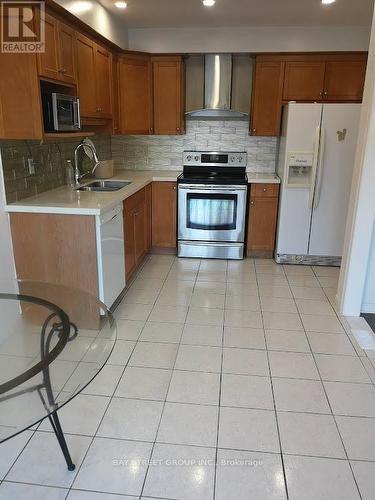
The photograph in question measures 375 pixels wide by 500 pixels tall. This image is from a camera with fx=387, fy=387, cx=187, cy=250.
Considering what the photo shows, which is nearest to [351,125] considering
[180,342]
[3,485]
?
[180,342]

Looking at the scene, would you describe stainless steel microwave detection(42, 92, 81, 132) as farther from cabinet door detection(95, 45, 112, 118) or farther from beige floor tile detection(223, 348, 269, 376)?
beige floor tile detection(223, 348, 269, 376)

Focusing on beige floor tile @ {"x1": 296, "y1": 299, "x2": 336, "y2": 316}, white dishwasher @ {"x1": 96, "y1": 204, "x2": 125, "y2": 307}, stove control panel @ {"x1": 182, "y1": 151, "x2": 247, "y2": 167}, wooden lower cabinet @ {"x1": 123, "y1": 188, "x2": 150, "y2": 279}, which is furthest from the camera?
stove control panel @ {"x1": 182, "y1": 151, "x2": 247, "y2": 167}

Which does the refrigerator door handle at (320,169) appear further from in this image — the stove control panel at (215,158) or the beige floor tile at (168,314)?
the beige floor tile at (168,314)

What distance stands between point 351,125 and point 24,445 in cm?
375

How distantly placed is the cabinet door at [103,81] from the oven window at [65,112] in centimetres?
83

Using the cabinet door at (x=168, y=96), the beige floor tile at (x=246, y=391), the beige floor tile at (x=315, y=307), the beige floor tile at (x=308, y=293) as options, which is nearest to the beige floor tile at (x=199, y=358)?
the beige floor tile at (x=246, y=391)

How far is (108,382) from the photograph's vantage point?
2.27 m

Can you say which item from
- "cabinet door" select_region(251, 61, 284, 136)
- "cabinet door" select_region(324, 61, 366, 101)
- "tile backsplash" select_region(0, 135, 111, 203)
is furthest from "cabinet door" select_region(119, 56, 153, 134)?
"cabinet door" select_region(324, 61, 366, 101)

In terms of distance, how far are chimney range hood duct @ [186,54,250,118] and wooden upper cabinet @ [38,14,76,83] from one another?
1.80 meters

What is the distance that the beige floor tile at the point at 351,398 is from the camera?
2049mm

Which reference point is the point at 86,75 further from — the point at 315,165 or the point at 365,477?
the point at 365,477

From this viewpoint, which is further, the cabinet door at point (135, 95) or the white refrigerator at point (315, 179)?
the cabinet door at point (135, 95)

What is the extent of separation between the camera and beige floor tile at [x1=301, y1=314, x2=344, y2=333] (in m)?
2.89

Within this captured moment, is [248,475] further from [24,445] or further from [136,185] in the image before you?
[136,185]
